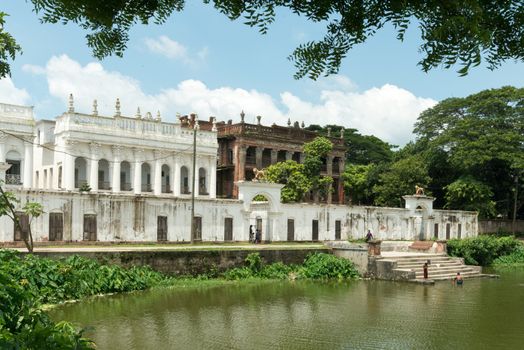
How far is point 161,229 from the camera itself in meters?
25.5

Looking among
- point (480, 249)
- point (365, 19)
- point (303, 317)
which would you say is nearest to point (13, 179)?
point (303, 317)

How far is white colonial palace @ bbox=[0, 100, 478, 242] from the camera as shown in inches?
933

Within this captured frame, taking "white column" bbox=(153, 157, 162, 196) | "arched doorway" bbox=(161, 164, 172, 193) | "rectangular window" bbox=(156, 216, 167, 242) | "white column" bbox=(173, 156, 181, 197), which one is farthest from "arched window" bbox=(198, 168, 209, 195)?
"rectangular window" bbox=(156, 216, 167, 242)

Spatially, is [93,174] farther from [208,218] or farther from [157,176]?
[208,218]

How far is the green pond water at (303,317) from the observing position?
12297 mm

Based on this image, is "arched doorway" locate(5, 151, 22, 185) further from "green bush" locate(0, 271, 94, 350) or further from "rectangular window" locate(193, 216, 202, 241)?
"green bush" locate(0, 271, 94, 350)

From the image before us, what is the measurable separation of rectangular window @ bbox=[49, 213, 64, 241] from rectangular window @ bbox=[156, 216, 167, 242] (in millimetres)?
3944

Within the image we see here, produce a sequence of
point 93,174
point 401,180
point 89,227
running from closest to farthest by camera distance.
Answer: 1. point 89,227
2. point 93,174
3. point 401,180

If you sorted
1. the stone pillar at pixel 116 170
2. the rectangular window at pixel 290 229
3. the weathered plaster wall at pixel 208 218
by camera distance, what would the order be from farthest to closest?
the stone pillar at pixel 116 170
the rectangular window at pixel 290 229
the weathered plaster wall at pixel 208 218

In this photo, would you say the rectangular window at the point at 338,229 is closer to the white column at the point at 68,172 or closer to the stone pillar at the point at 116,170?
the stone pillar at the point at 116,170

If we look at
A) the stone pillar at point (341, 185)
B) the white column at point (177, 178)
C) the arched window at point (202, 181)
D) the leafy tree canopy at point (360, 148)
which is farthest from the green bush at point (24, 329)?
the leafy tree canopy at point (360, 148)

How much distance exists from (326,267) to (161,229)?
7.05 meters

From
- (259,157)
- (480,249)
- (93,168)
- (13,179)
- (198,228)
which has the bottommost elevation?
(480,249)

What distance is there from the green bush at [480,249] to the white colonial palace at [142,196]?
14.6 ft
